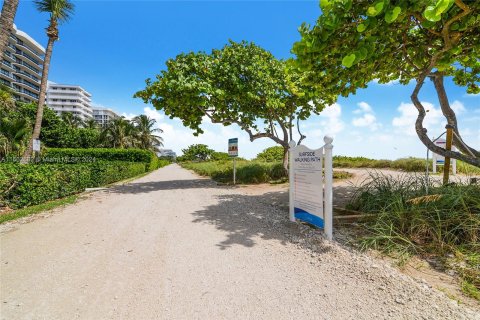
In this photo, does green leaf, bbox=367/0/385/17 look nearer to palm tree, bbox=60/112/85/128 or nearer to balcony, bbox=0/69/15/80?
palm tree, bbox=60/112/85/128

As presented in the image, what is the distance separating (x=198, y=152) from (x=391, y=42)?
226 ft

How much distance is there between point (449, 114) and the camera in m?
6.39

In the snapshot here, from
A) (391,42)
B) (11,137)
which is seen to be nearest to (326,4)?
(391,42)

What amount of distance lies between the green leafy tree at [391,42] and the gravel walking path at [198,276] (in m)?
3.00

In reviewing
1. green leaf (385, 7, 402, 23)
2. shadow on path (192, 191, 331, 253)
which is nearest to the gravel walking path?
shadow on path (192, 191, 331, 253)

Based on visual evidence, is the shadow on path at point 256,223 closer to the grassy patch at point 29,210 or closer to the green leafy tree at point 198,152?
the grassy patch at point 29,210

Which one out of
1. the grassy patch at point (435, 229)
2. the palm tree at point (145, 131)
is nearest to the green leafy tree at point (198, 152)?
the palm tree at point (145, 131)

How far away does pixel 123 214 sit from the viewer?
645 cm

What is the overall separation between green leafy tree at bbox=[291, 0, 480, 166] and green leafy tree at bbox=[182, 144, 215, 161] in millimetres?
63326

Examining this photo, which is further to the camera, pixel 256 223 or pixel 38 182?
pixel 38 182

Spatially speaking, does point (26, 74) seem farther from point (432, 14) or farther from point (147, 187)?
point (432, 14)

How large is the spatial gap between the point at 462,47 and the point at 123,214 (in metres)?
8.75

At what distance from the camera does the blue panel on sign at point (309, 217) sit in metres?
4.52

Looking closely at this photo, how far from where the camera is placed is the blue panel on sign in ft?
14.8
